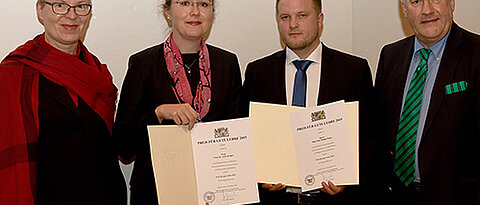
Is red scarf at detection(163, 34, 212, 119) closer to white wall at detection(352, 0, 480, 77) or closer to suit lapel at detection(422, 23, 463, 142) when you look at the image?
suit lapel at detection(422, 23, 463, 142)

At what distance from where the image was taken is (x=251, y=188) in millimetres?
2354

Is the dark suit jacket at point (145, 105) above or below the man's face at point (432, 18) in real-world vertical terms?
below

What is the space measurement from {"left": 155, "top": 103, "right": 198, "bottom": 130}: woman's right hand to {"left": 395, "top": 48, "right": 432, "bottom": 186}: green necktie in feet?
4.07

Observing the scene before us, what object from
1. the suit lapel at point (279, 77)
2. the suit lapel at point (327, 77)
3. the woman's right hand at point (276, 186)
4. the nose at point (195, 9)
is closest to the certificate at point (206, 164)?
the woman's right hand at point (276, 186)

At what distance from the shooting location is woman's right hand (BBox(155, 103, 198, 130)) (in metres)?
2.29

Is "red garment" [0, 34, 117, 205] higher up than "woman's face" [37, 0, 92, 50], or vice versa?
"woman's face" [37, 0, 92, 50]

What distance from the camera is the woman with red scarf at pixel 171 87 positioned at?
2.53m

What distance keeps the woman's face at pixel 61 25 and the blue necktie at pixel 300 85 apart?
134 centimetres

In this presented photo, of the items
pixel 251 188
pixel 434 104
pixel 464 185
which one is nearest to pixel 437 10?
pixel 434 104

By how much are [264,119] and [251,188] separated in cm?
38

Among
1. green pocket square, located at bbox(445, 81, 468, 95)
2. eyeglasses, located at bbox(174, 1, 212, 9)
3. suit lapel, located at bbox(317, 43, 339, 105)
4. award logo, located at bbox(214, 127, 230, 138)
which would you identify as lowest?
award logo, located at bbox(214, 127, 230, 138)

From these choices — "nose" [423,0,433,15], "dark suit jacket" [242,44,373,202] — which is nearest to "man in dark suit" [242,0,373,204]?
"dark suit jacket" [242,44,373,202]

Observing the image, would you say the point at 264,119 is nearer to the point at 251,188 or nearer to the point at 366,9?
the point at 251,188

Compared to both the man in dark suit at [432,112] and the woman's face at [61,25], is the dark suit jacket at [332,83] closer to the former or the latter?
the man in dark suit at [432,112]
